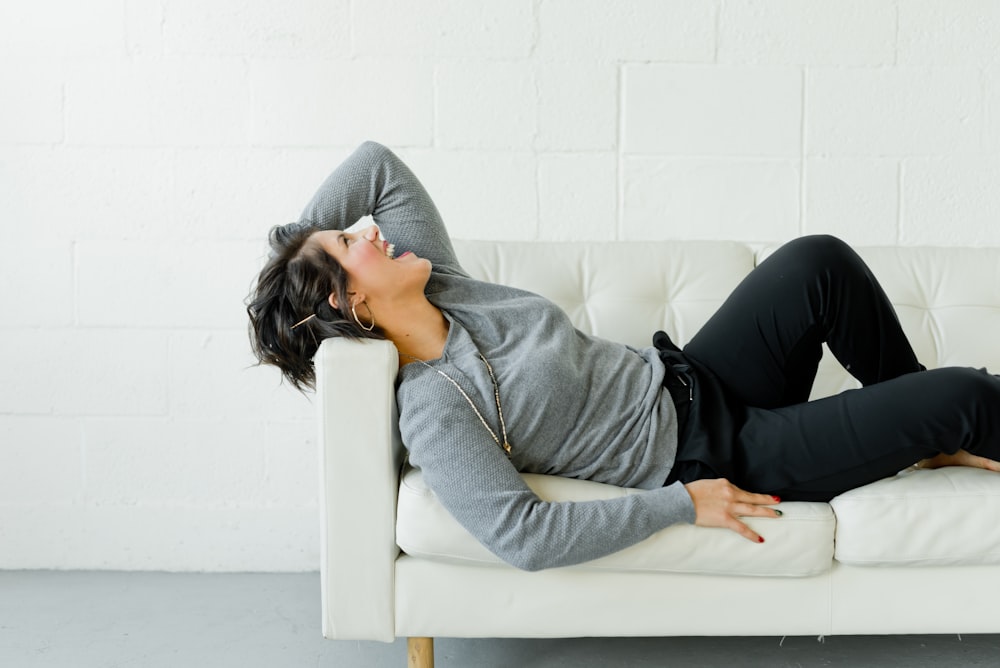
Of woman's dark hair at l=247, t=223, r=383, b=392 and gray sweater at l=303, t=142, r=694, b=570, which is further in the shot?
woman's dark hair at l=247, t=223, r=383, b=392

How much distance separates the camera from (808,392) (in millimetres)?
1966

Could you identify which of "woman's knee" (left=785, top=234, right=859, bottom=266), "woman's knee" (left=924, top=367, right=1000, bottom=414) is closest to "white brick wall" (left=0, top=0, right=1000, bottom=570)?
"woman's knee" (left=785, top=234, right=859, bottom=266)

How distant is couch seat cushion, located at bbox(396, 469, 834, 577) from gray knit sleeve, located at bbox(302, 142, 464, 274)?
54cm

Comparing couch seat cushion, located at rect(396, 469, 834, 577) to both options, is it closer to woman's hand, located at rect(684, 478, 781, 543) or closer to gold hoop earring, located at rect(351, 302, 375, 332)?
woman's hand, located at rect(684, 478, 781, 543)

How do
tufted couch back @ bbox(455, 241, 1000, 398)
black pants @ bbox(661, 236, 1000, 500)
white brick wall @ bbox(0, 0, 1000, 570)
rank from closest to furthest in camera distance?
black pants @ bbox(661, 236, 1000, 500)
tufted couch back @ bbox(455, 241, 1000, 398)
white brick wall @ bbox(0, 0, 1000, 570)

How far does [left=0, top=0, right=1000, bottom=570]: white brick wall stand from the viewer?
8.25 ft

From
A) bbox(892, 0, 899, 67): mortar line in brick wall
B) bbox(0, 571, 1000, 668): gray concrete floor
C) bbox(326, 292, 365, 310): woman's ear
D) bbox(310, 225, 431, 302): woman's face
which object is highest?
bbox(892, 0, 899, 67): mortar line in brick wall

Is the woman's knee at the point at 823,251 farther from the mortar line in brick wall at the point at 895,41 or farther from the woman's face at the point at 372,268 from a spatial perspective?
the mortar line in brick wall at the point at 895,41

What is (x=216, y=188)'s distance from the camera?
100 inches

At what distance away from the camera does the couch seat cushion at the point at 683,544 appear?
1597 mm

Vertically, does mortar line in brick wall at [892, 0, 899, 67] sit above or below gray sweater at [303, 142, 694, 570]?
above

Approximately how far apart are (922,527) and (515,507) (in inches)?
28.9

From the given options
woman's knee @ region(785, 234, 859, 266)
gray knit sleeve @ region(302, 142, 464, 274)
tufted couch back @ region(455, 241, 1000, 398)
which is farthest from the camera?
tufted couch back @ region(455, 241, 1000, 398)

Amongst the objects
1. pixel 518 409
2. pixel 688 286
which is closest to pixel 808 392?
pixel 688 286
